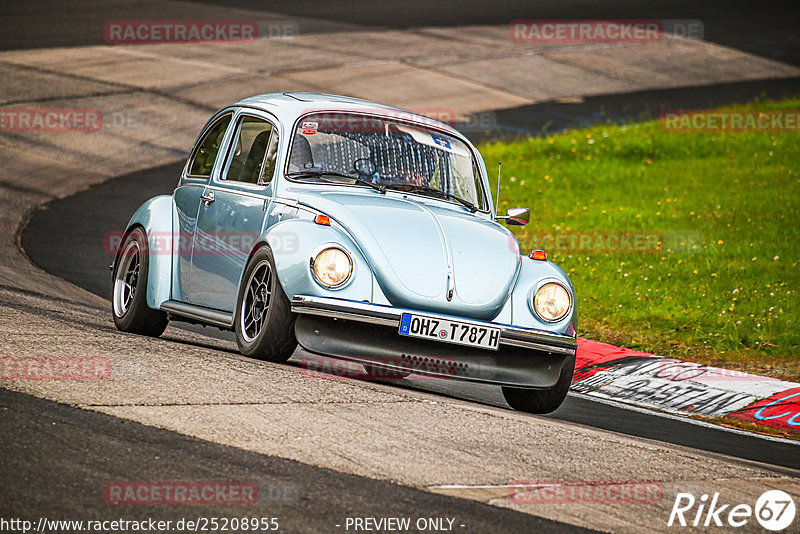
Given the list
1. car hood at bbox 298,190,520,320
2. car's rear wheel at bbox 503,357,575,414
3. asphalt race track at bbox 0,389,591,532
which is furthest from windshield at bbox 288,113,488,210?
asphalt race track at bbox 0,389,591,532

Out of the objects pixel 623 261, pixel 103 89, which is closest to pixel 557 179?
pixel 623 261

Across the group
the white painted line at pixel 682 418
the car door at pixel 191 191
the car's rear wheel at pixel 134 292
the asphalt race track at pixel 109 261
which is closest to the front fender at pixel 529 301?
the asphalt race track at pixel 109 261

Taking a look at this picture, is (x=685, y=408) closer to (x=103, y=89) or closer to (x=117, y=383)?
(x=117, y=383)

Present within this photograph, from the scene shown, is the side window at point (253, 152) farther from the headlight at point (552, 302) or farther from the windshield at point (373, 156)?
the headlight at point (552, 302)

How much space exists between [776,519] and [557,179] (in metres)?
13.2

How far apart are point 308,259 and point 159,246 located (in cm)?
207

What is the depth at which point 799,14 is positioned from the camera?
37750 mm

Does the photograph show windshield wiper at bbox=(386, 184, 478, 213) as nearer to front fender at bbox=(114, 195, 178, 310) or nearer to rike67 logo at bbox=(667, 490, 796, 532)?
front fender at bbox=(114, 195, 178, 310)

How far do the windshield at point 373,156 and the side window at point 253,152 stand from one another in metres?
0.22

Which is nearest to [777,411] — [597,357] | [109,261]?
[597,357]

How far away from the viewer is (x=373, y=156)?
8000mm

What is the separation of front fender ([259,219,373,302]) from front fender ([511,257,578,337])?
0.96 metres

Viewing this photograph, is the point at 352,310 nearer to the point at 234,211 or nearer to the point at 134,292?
the point at 234,211

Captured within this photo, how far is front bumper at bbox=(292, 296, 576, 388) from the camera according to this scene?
6.70m
